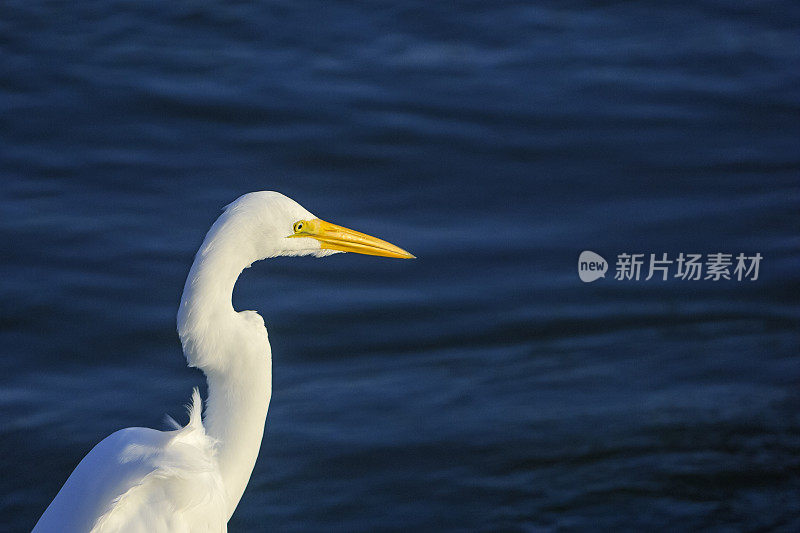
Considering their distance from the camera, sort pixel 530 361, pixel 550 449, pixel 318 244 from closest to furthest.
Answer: pixel 318 244
pixel 550 449
pixel 530 361

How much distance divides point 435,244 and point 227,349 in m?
3.32

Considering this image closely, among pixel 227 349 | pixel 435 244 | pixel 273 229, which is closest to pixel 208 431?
pixel 227 349

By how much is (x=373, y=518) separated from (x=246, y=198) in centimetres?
189

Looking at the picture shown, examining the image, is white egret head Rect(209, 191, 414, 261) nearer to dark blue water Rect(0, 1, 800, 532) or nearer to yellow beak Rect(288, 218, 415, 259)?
yellow beak Rect(288, 218, 415, 259)

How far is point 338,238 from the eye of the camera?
4.91m

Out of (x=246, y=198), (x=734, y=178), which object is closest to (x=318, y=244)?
(x=246, y=198)

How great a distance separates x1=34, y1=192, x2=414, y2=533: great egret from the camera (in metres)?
4.20

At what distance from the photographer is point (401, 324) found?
23.1 ft

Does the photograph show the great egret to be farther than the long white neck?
No

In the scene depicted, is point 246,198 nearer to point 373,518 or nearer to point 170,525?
point 170,525

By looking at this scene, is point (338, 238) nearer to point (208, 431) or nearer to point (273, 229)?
point (273, 229)

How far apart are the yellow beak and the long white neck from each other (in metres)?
0.25

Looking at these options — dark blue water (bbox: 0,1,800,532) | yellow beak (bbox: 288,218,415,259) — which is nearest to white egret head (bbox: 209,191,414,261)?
yellow beak (bbox: 288,218,415,259)

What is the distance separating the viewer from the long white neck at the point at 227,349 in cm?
438
